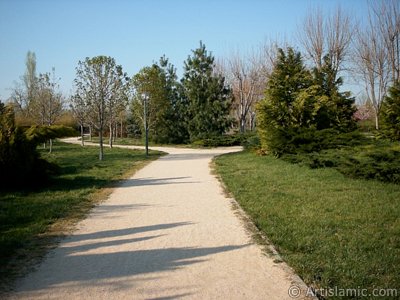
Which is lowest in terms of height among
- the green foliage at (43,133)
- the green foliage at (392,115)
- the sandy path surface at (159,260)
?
the sandy path surface at (159,260)

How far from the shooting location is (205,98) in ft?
104

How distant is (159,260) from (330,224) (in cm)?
309

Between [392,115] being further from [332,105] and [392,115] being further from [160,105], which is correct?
[160,105]

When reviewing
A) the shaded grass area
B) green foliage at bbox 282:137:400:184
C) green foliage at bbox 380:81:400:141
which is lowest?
the shaded grass area

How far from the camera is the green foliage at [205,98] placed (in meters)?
31.0

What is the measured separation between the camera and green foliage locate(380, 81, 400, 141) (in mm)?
13348

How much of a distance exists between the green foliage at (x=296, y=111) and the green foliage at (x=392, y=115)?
1.96 metres

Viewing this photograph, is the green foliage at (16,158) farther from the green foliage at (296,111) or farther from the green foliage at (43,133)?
the green foliage at (296,111)

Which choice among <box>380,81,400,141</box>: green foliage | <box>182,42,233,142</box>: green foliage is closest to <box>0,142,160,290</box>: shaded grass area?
<box>380,81,400,141</box>: green foliage

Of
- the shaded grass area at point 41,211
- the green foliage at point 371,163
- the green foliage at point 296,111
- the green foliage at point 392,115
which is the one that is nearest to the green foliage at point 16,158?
the shaded grass area at point 41,211

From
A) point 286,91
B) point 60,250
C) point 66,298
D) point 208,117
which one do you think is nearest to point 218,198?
point 60,250

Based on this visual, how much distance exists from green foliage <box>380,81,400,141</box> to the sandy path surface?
379 inches

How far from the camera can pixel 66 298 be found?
3.44m

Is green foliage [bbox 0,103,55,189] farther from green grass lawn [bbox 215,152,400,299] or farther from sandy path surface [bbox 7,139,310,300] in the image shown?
green grass lawn [bbox 215,152,400,299]
